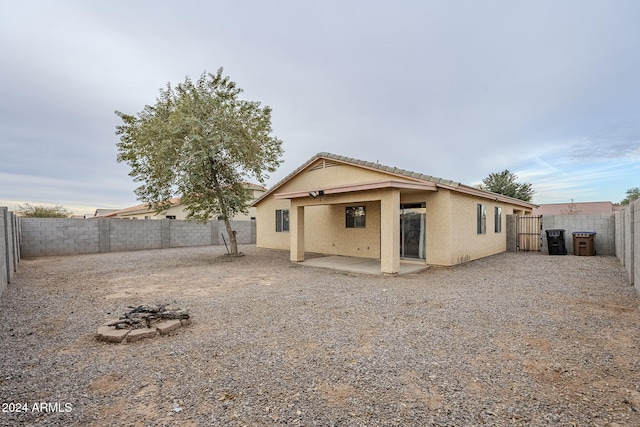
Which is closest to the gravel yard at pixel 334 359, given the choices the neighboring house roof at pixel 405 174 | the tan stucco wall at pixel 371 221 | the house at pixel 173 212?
the tan stucco wall at pixel 371 221

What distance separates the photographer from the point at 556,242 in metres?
13.6

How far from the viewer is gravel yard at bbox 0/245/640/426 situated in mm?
2500

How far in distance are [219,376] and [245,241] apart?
66.4 ft

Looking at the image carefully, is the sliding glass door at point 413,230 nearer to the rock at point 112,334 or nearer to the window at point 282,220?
the window at point 282,220

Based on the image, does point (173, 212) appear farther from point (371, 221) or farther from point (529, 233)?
point (529, 233)

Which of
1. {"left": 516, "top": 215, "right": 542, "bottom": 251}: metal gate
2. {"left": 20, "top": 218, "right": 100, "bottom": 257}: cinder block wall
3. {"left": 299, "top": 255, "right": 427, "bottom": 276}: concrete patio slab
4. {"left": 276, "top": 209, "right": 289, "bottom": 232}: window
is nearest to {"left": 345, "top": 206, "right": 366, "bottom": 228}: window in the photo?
{"left": 299, "top": 255, "right": 427, "bottom": 276}: concrete patio slab

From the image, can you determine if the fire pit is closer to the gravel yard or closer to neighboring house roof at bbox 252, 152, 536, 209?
the gravel yard

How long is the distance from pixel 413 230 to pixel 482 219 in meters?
3.59

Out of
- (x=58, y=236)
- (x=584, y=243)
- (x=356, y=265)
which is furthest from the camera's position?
(x=58, y=236)

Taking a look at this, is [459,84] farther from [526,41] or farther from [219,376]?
[219,376]

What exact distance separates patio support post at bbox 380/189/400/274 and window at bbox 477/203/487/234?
212 inches

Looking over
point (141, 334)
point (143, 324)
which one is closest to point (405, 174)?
point (143, 324)

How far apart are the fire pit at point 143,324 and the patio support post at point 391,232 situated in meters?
5.89

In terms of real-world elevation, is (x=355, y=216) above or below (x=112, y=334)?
above
